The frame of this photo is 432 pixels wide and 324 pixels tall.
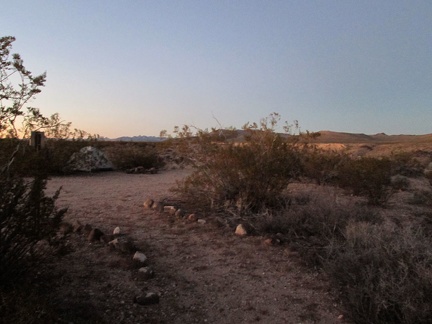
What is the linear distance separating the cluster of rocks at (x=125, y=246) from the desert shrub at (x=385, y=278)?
2009 millimetres

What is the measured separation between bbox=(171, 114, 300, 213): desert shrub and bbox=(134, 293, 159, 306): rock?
343cm

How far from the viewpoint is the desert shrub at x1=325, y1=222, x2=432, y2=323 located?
3.16 meters

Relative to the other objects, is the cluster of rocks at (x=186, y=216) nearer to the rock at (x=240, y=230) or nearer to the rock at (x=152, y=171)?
the rock at (x=240, y=230)

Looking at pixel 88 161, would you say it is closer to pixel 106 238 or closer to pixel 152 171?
pixel 152 171

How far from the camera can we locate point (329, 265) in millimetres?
4121

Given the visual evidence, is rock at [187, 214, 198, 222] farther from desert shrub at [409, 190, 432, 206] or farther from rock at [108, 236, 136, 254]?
desert shrub at [409, 190, 432, 206]


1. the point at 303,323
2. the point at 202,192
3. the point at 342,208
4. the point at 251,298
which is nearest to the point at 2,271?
the point at 251,298

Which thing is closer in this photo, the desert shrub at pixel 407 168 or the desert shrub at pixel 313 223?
the desert shrub at pixel 313 223

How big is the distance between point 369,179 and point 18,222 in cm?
748

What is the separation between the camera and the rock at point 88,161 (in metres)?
14.3

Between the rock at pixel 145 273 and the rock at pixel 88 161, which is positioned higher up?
the rock at pixel 88 161

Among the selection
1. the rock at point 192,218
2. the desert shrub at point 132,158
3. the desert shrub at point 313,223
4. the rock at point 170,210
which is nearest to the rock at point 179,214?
the rock at point 170,210

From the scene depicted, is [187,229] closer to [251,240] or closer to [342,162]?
[251,240]

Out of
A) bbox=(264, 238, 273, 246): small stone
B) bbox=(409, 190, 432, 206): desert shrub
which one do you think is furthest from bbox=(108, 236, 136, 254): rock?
bbox=(409, 190, 432, 206): desert shrub
